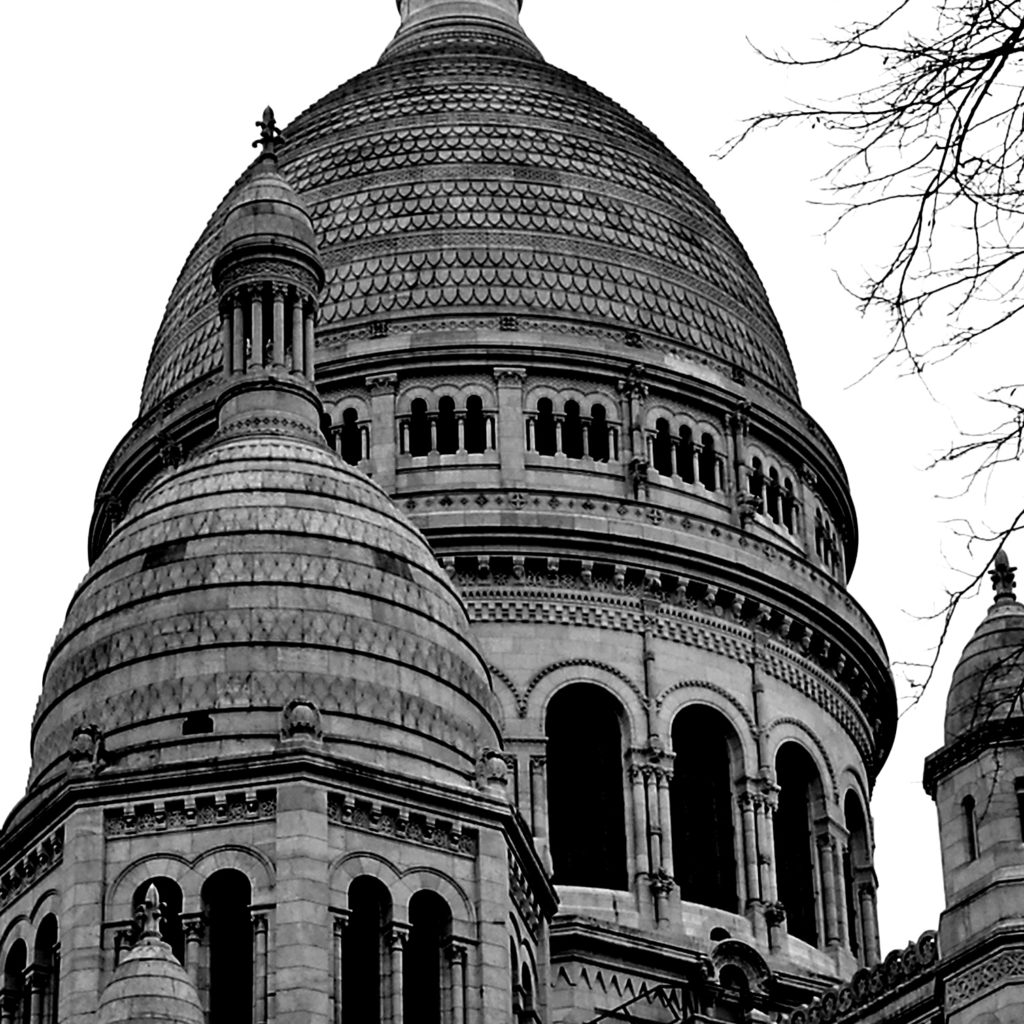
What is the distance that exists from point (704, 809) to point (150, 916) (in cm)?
1655

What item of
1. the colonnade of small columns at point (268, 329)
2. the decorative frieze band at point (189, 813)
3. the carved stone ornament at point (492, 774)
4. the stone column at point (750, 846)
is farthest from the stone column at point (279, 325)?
the stone column at point (750, 846)

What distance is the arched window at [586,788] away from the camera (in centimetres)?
4662

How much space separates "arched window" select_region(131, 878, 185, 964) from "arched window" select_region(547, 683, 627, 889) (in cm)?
1217

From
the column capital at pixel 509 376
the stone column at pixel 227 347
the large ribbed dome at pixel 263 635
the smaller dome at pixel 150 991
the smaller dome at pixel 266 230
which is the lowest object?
the smaller dome at pixel 150 991

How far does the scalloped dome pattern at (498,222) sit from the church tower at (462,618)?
0.08m

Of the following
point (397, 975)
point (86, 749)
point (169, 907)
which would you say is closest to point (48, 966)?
point (169, 907)

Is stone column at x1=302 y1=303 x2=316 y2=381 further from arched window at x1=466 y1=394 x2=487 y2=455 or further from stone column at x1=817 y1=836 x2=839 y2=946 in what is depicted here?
stone column at x1=817 y1=836 x2=839 y2=946

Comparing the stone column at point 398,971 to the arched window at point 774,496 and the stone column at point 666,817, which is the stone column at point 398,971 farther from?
the arched window at point 774,496

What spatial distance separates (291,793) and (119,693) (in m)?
3.36

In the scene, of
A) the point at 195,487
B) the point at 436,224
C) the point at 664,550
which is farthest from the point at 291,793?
the point at 436,224

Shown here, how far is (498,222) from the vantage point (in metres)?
54.2

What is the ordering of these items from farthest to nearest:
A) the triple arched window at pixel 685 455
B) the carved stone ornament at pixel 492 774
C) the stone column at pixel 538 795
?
the triple arched window at pixel 685 455 → the stone column at pixel 538 795 → the carved stone ornament at pixel 492 774

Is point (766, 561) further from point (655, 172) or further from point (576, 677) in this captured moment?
point (655, 172)

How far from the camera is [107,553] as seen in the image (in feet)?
130
